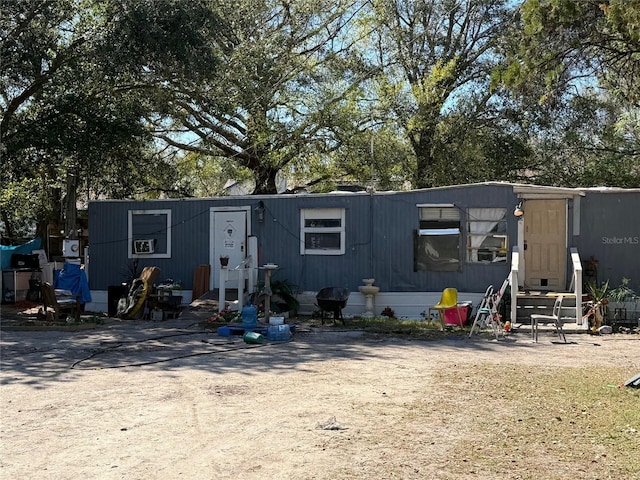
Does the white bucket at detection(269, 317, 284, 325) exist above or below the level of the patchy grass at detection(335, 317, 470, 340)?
above

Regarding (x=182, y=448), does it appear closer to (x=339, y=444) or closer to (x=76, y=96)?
(x=339, y=444)

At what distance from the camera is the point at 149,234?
49.2 ft

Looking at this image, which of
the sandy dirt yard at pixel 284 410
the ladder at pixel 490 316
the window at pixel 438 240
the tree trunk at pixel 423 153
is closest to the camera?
the sandy dirt yard at pixel 284 410

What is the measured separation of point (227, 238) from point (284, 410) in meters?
9.07

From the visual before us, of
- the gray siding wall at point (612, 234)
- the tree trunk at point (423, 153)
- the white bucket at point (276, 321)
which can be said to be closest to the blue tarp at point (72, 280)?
the white bucket at point (276, 321)

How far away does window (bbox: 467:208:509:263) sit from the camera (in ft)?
41.8

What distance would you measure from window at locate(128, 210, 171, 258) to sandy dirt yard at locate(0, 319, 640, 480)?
519 centimetres

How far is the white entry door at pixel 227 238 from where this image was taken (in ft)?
47.0

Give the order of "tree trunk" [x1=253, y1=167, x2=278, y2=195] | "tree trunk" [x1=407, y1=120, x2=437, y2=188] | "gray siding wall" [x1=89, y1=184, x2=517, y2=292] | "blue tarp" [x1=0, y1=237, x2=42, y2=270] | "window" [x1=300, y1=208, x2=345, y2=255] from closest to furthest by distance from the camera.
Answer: "gray siding wall" [x1=89, y1=184, x2=517, y2=292] < "window" [x1=300, y1=208, x2=345, y2=255] < "blue tarp" [x1=0, y1=237, x2=42, y2=270] < "tree trunk" [x1=407, y1=120, x2=437, y2=188] < "tree trunk" [x1=253, y1=167, x2=278, y2=195]

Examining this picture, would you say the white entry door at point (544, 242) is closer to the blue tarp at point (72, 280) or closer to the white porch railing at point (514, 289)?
the white porch railing at point (514, 289)

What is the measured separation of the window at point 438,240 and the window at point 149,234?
18.4 ft

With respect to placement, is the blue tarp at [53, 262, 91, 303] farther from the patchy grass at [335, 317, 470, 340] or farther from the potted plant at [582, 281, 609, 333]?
the potted plant at [582, 281, 609, 333]

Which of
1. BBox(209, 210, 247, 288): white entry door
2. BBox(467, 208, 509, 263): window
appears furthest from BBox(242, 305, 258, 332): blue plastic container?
BBox(467, 208, 509, 263): window

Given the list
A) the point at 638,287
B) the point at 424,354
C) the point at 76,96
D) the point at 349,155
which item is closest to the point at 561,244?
the point at 638,287
